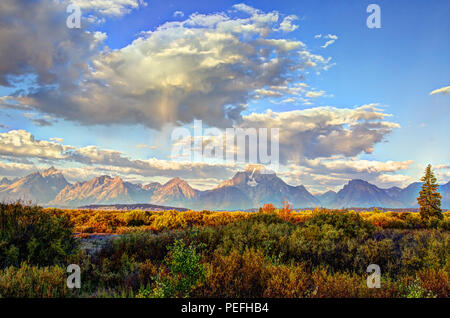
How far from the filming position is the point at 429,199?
84.0 feet

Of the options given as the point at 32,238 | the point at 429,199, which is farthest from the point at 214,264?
the point at 429,199

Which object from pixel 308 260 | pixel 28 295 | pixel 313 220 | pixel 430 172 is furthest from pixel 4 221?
pixel 430 172

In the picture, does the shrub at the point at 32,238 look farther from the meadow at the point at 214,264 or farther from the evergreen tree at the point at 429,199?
the evergreen tree at the point at 429,199

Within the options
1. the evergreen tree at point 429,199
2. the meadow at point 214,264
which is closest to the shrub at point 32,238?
the meadow at point 214,264

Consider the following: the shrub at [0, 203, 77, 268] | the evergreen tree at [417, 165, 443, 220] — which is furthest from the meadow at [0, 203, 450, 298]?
the evergreen tree at [417, 165, 443, 220]

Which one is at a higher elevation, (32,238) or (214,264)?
(32,238)

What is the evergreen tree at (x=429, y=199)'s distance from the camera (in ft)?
82.4

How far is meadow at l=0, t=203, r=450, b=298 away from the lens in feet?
18.6

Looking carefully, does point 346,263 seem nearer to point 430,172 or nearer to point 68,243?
point 68,243

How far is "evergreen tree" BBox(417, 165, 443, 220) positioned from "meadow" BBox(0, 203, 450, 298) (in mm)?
14324

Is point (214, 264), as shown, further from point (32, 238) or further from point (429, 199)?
point (429, 199)

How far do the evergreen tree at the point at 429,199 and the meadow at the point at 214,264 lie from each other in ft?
47.0

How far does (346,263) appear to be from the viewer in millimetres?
9094

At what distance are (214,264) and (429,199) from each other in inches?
1036
